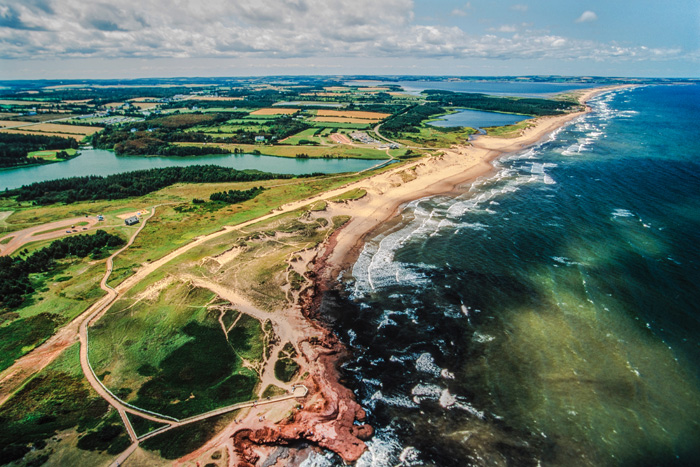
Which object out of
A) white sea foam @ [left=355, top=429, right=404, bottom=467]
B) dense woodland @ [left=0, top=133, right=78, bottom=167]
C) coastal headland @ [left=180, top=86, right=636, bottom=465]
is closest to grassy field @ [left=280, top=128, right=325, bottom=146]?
coastal headland @ [left=180, top=86, right=636, bottom=465]

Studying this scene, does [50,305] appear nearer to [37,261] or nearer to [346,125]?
[37,261]

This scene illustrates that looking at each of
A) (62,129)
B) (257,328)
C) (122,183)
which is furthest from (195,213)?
(62,129)

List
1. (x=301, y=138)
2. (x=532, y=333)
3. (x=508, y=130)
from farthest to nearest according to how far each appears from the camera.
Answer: (x=508, y=130) → (x=301, y=138) → (x=532, y=333)

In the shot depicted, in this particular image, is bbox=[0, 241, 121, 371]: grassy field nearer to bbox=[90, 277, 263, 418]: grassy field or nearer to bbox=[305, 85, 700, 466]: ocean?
bbox=[90, 277, 263, 418]: grassy field

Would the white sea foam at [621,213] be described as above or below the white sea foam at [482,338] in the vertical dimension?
above

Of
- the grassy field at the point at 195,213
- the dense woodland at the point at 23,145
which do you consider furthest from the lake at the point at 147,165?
the grassy field at the point at 195,213

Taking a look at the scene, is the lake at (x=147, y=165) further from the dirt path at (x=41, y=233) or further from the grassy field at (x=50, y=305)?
the grassy field at (x=50, y=305)

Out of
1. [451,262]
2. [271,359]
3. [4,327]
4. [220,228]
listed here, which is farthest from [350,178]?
[4,327]
